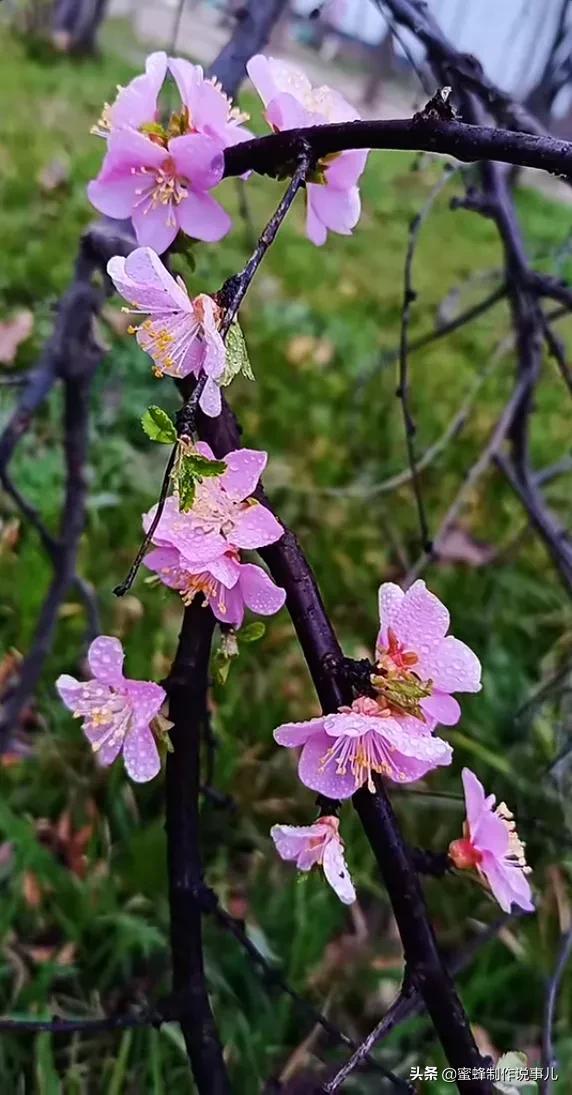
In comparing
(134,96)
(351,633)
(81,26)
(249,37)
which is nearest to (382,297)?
(351,633)

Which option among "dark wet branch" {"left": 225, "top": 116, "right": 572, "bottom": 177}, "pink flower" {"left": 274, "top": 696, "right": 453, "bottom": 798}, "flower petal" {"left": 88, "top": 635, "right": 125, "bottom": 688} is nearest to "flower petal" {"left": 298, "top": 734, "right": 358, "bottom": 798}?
"pink flower" {"left": 274, "top": 696, "right": 453, "bottom": 798}

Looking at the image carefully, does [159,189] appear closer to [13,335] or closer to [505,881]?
[505,881]

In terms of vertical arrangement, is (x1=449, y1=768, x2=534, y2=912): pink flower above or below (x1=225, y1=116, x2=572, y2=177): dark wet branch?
below

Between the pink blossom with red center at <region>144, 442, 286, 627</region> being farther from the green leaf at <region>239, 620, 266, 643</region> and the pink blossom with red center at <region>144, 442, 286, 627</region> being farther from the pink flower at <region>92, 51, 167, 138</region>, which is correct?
the pink flower at <region>92, 51, 167, 138</region>

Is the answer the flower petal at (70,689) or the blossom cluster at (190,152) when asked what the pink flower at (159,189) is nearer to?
the blossom cluster at (190,152)

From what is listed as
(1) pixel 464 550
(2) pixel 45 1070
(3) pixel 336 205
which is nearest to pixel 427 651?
(3) pixel 336 205

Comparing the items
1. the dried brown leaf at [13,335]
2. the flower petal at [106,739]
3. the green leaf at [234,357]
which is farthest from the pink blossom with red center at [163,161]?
the dried brown leaf at [13,335]
